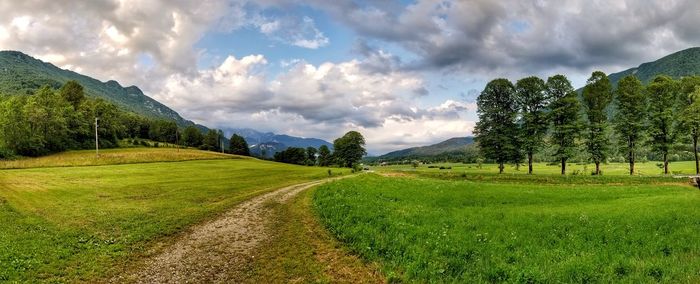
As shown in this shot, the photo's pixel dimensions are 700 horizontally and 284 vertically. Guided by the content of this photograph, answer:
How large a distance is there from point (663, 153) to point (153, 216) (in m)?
77.1

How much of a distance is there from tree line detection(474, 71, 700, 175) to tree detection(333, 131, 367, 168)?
7946 cm

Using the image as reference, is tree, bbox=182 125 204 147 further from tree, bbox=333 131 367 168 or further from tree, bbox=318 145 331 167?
tree, bbox=333 131 367 168

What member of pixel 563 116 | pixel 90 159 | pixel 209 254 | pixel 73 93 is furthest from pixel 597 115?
pixel 73 93

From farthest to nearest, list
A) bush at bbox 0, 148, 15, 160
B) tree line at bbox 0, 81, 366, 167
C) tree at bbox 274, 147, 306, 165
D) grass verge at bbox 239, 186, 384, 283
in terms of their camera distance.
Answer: tree at bbox 274, 147, 306, 165 < tree line at bbox 0, 81, 366, 167 < bush at bbox 0, 148, 15, 160 < grass verge at bbox 239, 186, 384, 283

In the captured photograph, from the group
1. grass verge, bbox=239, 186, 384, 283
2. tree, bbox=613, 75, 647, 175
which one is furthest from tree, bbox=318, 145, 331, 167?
grass verge, bbox=239, 186, 384, 283

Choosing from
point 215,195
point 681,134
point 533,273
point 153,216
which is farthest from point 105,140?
point 681,134

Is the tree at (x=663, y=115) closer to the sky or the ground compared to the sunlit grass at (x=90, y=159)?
closer to the sky

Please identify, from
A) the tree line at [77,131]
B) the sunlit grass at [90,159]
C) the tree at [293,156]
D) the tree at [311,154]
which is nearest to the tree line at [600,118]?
the tree line at [77,131]

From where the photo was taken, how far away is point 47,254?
16422 millimetres

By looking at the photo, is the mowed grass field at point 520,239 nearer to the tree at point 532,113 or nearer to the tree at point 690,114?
the tree at point 532,113

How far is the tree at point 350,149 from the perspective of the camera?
5635 inches

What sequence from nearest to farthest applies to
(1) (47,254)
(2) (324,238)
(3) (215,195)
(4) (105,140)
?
(1) (47,254) → (2) (324,238) → (3) (215,195) → (4) (105,140)

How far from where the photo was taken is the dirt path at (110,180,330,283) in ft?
47.2

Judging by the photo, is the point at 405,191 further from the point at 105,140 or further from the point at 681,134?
the point at 105,140
